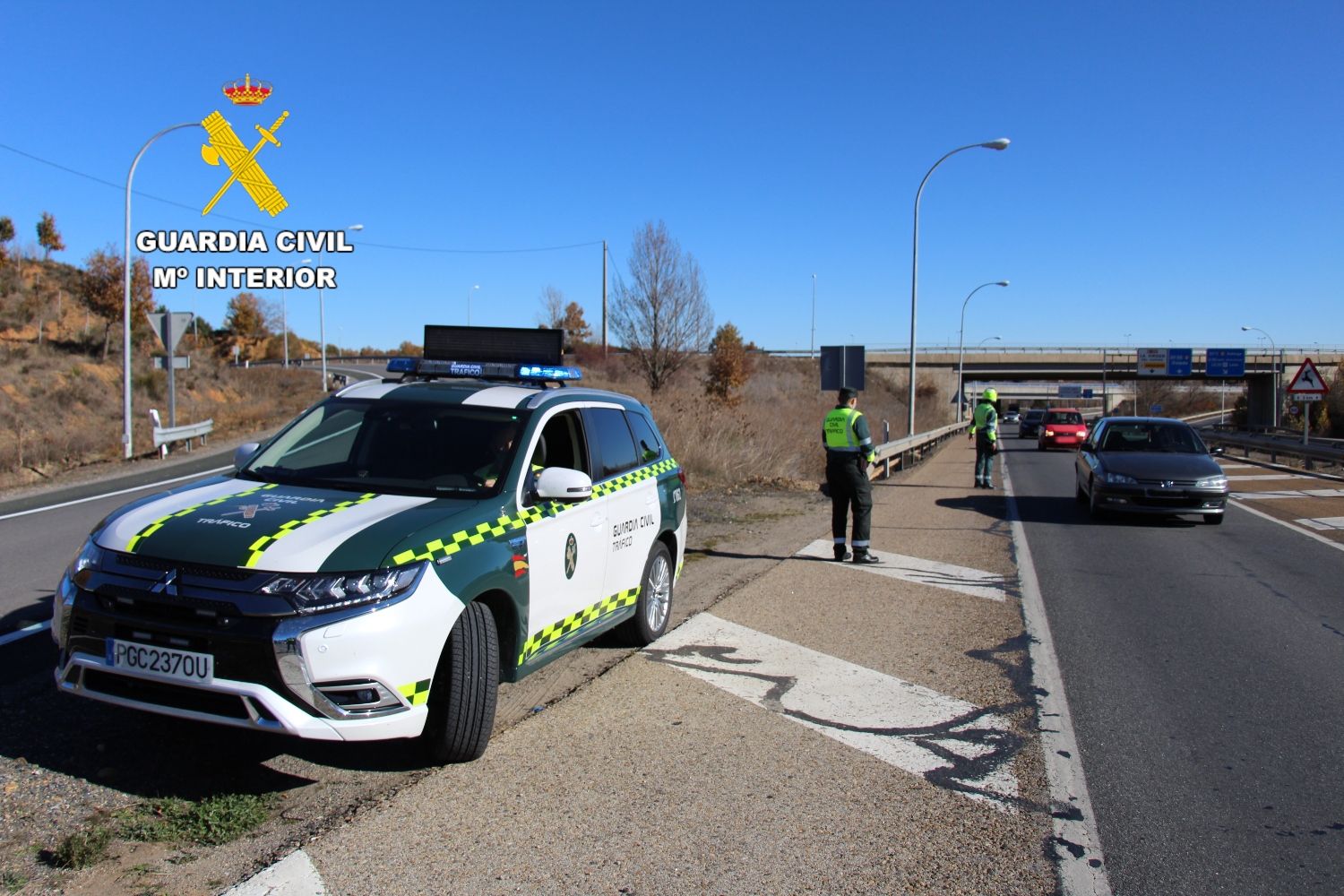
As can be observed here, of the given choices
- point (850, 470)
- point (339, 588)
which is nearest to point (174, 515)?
point (339, 588)

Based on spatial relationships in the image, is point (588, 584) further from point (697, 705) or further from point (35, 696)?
point (35, 696)

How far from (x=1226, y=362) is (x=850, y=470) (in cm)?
6916

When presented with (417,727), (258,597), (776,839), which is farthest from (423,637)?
(776,839)

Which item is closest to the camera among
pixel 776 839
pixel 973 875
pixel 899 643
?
pixel 973 875

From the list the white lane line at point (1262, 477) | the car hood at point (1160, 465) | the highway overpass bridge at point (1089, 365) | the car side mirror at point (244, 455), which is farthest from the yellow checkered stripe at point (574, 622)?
the highway overpass bridge at point (1089, 365)

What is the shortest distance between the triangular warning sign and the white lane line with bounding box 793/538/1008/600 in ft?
64.1

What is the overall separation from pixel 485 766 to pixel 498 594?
77 centimetres

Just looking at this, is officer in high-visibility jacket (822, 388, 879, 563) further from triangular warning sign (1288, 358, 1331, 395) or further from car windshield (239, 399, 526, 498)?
triangular warning sign (1288, 358, 1331, 395)

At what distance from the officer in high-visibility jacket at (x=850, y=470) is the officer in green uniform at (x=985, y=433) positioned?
9430 millimetres

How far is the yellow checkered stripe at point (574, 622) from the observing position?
498cm

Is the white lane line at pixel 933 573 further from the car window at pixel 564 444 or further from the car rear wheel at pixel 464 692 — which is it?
the car rear wheel at pixel 464 692

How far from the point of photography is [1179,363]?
71.2 metres

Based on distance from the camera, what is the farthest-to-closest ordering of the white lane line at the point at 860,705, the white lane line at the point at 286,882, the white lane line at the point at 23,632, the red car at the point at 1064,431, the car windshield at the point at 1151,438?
the red car at the point at 1064,431
the car windshield at the point at 1151,438
the white lane line at the point at 23,632
the white lane line at the point at 860,705
the white lane line at the point at 286,882

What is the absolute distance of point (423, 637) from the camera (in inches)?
161
